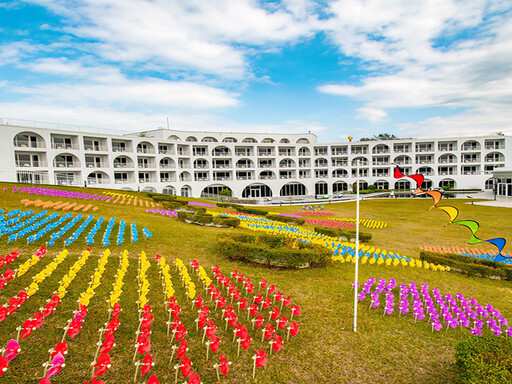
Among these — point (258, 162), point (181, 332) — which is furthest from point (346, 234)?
point (258, 162)

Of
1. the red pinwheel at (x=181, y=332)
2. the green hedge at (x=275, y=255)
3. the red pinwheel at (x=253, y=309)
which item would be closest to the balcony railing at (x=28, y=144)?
the green hedge at (x=275, y=255)

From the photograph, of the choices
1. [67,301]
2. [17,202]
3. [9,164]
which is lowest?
[67,301]

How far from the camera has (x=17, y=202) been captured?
1800cm

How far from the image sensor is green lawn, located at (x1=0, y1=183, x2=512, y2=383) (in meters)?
5.63

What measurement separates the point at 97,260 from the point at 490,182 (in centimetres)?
6591

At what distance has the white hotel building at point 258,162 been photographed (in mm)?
39812

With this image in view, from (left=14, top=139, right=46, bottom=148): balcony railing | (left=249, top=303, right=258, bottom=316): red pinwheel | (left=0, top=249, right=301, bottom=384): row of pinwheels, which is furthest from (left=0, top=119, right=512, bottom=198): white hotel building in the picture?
(left=249, top=303, right=258, bottom=316): red pinwheel

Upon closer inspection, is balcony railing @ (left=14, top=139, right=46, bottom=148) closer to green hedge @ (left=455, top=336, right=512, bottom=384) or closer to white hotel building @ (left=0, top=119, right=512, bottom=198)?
white hotel building @ (left=0, top=119, right=512, bottom=198)

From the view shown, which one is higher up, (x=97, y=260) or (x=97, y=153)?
(x=97, y=153)

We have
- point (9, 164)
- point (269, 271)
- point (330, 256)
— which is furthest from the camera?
point (9, 164)

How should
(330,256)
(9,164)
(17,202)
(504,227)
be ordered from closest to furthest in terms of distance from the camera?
(330,256)
(17,202)
(504,227)
(9,164)

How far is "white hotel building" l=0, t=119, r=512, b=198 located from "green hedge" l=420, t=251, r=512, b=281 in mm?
34869

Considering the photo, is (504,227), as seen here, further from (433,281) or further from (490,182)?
(490,182)

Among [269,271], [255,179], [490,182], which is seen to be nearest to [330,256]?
[269,271]
